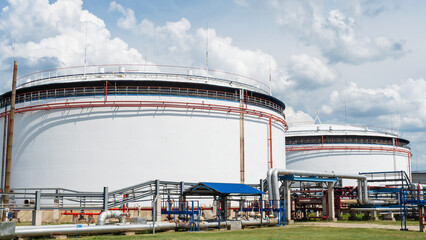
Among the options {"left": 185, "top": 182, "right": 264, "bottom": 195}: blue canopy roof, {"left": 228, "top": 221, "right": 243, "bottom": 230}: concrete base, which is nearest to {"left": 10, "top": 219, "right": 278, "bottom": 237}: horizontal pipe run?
{"left": 228, "top": 221, "right": 243, "bottom": 230}: concrete base

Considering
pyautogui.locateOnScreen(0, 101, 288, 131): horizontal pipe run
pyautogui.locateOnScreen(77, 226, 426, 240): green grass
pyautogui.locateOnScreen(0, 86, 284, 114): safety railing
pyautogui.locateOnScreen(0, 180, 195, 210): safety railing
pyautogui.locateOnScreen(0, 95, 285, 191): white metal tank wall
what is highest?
pyautogui.locateOnScreen(0, 86, 284, 114): safety railing

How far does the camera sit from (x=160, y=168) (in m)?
37.0

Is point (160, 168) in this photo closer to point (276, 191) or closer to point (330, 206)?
point (276, 191)

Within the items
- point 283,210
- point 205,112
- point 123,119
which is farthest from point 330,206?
point 123,119

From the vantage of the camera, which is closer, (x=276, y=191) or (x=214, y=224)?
(x=214, y=224)

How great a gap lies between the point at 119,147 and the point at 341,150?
115ft

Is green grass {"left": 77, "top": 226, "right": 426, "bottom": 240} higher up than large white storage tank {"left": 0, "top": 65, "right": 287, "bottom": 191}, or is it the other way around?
large white storage tank {"left": 0, "top": 65, "right": 287, "bottom": 191}

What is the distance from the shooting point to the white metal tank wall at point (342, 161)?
6112 centimetres

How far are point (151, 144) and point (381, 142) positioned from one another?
38.9 meters

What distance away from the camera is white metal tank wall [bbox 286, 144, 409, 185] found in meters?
61.1

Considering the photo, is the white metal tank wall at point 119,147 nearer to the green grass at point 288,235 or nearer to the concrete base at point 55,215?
the concrete base at point 55,215

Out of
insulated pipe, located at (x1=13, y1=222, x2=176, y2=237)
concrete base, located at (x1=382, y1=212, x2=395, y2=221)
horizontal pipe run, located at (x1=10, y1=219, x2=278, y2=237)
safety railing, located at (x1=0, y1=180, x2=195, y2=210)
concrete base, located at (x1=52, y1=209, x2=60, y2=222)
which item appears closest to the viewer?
insulated pipe, located at (x1=13, y1=222, x2=176, y2=237)

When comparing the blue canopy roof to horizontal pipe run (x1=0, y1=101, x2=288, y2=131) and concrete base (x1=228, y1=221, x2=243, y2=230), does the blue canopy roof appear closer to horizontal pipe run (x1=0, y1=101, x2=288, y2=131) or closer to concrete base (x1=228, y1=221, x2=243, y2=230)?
concrete base (x1=228, y1=221, x2=243, y2=230)

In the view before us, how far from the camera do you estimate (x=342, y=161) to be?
6134 centimetres
